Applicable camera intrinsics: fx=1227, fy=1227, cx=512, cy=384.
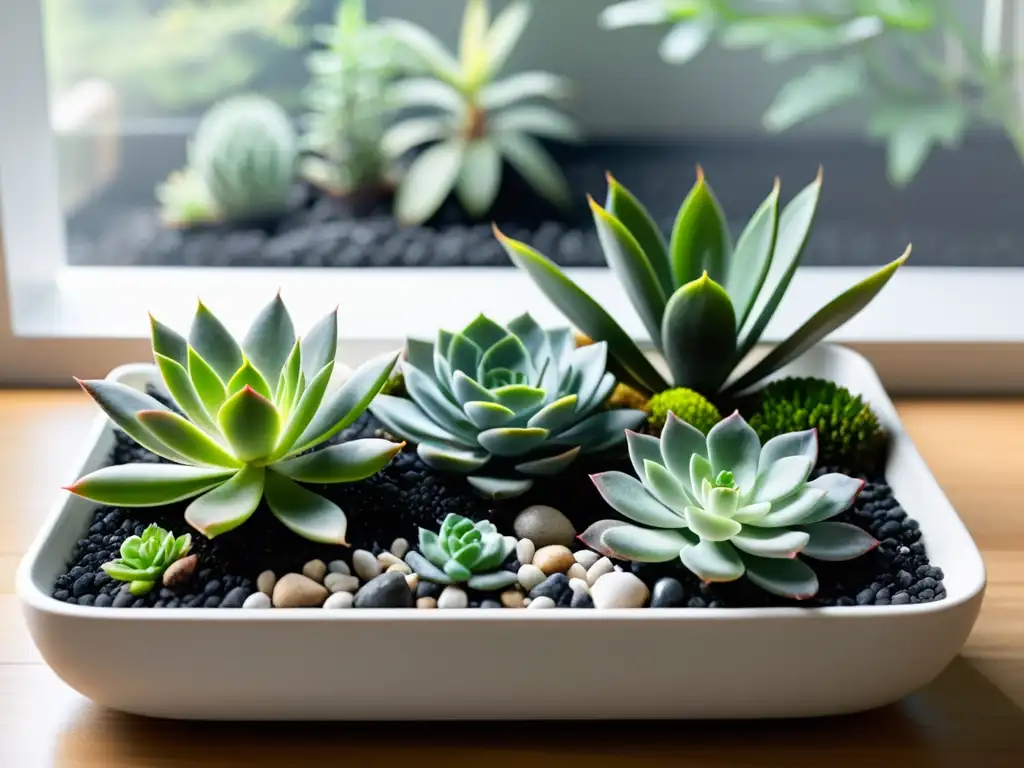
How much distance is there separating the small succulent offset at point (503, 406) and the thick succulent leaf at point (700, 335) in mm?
57

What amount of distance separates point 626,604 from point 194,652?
0.86ft

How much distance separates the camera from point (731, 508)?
0.77 meters

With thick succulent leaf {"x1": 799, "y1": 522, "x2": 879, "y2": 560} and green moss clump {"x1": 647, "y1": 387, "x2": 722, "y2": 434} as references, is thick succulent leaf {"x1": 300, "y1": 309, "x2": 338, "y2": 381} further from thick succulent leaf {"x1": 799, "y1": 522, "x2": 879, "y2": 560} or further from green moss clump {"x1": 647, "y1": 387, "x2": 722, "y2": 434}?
thick succulent leaf {"x1": 799, "y1": 522, "x2": 879, "y2": 560}

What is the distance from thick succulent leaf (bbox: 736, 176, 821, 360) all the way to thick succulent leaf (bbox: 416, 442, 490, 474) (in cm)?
23

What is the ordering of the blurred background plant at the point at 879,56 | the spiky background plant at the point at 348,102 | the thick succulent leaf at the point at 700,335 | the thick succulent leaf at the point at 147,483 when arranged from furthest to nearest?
1. the spiky background plant at the point at 348,102
2. the blurred background plant at the point at 879,56
3. the thick succulent leaf at the point at 700,335
4. the thick succulent leaf at the point at 147,483

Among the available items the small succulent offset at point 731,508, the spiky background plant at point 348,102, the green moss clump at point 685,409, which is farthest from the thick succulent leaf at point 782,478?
the spiky background plant at point 348,102

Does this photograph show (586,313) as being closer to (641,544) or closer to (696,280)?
(696,280)

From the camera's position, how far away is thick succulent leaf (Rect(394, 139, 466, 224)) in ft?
5.77

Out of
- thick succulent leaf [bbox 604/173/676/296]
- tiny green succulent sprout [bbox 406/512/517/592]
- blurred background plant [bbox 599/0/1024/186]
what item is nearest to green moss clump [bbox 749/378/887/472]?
thick succulent leaf [bbox 604/173/676/296]

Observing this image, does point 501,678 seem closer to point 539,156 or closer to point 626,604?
point 626,604

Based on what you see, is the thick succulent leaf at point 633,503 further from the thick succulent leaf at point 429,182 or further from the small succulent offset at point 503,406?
the thick succulent leaf at point 429,182

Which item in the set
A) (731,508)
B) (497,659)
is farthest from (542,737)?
(731,508)

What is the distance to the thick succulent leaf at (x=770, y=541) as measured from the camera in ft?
2.42

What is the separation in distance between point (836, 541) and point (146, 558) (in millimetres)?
447
